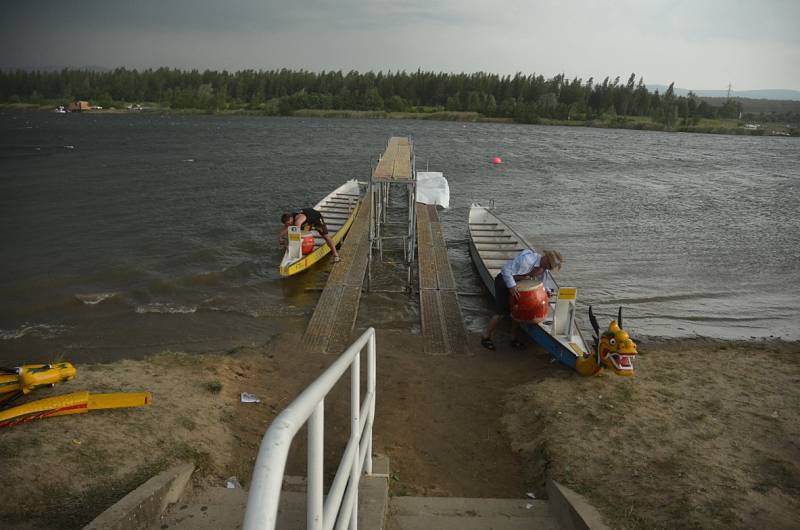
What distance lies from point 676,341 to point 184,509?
10.3 metres

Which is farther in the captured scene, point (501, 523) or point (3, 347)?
point (3, 347)

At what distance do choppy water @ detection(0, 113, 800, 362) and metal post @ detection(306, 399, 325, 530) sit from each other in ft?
28.8

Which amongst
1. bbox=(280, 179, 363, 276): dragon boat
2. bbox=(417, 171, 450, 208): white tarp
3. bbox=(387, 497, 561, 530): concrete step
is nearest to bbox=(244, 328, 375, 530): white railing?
bbox=(387, 497, 561, 530): concrete step

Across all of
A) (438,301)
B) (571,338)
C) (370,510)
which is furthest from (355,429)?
(438,301)

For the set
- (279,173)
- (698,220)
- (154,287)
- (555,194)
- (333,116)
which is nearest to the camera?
(154,287)

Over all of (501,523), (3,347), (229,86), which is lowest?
(3,347)

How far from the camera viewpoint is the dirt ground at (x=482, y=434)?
4.64m

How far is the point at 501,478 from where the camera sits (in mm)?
5910

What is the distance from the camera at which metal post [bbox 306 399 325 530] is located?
82.9 inches

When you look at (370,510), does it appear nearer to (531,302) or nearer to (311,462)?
(311,462)

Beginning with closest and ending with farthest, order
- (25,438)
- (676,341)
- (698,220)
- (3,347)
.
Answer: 1. (25,438)
2. (3,347)
3. (676,341)
4. (698,220)

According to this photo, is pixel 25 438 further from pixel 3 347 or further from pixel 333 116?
pixel 333 116

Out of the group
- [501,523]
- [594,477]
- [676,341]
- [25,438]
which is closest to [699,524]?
[594,477]

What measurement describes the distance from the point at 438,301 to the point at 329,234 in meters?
5.88
